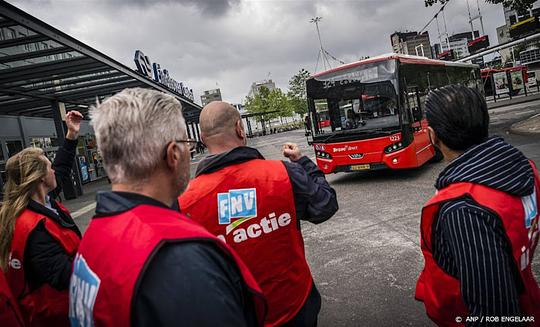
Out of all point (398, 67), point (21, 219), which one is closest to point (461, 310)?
point (21, 219)

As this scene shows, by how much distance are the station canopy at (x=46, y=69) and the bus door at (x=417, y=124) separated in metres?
8.68

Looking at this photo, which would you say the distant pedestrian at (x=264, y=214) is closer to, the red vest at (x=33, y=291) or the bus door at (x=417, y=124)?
the red vest at (x=33, y=291)

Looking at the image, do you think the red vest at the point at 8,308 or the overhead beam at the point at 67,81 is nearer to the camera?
the red vest at the point at 8,308

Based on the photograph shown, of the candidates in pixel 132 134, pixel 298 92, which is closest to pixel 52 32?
pixel 132 134

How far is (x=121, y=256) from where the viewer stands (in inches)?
41.0

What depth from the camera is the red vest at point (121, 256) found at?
3.29 ft

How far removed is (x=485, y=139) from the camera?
67.1 inches

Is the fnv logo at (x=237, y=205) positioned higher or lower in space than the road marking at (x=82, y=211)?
higher


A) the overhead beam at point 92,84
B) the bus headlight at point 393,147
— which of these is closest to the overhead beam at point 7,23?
the overhead beam at point 92,84

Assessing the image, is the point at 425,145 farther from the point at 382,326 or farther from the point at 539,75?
the point at 539,75

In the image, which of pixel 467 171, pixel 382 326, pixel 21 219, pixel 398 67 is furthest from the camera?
pixel 398 67

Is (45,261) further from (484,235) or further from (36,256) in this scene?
(484,235)

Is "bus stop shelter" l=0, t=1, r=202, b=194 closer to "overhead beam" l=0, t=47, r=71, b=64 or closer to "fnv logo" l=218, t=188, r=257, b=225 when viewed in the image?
"overhead beam" l=0, t=47, r=71, b=64

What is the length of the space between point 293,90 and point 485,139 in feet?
252
